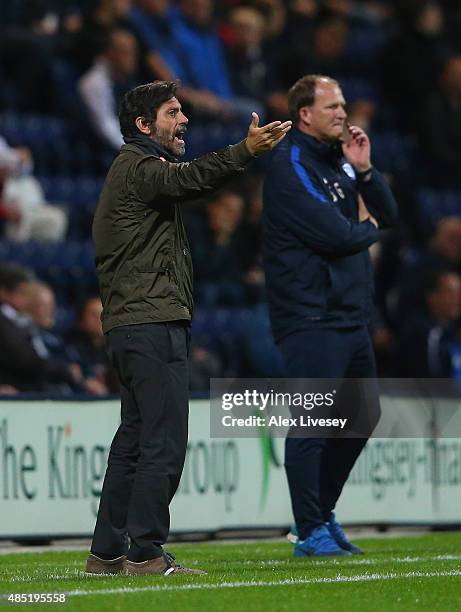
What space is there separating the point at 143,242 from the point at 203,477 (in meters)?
3.80

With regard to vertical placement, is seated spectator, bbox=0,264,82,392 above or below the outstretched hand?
below

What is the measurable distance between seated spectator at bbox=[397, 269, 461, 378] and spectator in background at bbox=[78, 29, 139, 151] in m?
3.51

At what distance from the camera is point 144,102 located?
6.70 metres

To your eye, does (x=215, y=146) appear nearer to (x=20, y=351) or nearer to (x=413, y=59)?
(x=413, y=59)

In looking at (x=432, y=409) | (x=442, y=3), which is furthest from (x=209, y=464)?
(x=442, y=3)

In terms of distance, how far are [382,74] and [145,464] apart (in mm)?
12303

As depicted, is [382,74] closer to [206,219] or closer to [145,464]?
[206,219]

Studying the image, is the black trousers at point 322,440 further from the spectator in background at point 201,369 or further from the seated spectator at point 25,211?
the seated spectator at point 25,211

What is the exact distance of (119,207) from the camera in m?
6.63

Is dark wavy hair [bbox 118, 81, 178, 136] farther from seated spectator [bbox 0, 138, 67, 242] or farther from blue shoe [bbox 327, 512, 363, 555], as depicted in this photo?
seated spectator [bbox 0, 138, 67, 242]

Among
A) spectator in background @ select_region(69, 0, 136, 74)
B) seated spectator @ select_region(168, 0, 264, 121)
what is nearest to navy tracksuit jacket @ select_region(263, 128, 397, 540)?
spectator in background @ select_region(69, 0, 136, 74)

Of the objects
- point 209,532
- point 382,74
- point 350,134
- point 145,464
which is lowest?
point 209,532

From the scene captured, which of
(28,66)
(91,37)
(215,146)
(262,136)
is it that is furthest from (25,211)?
(262,136)

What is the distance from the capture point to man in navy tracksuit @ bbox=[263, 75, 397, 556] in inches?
308
